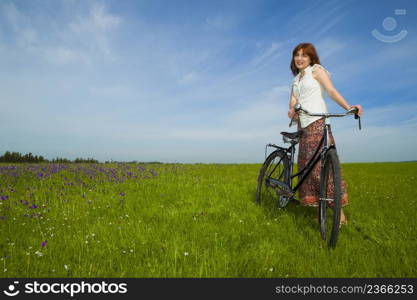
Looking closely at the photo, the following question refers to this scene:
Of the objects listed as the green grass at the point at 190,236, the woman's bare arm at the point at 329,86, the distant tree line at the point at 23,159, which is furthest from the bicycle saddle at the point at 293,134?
the distant tree line at the point at 23,159

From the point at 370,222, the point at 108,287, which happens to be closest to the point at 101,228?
the point at 108,287

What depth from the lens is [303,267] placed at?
3637mm

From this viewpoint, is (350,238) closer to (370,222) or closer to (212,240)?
(370,222)

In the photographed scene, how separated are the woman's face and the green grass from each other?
2.92 m

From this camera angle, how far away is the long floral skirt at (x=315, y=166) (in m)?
5.27

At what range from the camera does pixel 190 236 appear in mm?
4621

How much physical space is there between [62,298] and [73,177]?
23.8 feet

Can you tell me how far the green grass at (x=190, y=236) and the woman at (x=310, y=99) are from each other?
65 cm

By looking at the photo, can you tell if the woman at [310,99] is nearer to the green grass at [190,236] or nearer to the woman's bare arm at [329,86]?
the woman's bare arm at [329,86]

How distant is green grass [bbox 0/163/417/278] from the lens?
360 centimetres

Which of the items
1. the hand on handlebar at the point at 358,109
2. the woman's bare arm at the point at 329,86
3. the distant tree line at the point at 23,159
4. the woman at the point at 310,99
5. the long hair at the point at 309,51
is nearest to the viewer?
the hand on handlebar at the point at 358,109

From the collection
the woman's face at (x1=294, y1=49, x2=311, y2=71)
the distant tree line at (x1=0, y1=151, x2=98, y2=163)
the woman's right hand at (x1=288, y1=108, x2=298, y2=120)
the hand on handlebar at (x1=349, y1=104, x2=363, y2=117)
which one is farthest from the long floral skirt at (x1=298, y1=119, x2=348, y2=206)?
the distant tree line at (x1=0, y1=151, x2=98, y2=163)

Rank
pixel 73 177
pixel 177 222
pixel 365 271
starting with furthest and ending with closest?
pixel 73 177 < pixel 177 222 < pixel 365 271

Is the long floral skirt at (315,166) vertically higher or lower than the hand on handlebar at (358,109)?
lower
